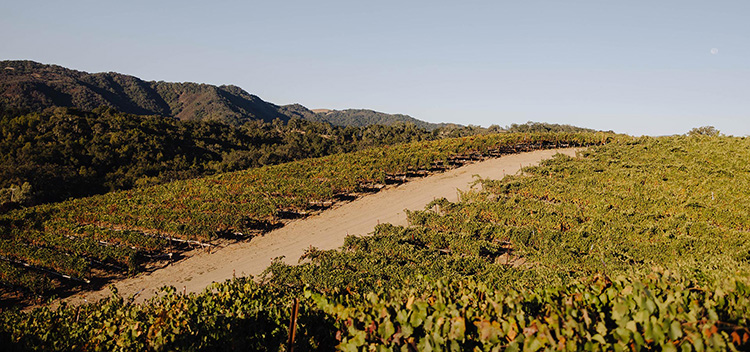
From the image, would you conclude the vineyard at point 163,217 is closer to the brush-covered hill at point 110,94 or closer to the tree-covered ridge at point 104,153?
the tree-covered ridge at point 104,153

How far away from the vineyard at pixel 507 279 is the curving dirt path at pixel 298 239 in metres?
1.37

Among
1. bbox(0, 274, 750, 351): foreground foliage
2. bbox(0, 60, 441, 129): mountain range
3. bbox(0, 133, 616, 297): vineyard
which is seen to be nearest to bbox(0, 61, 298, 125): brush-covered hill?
bbox(0, 60, 441, 129): mountain range

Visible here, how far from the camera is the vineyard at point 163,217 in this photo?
49.3 ft

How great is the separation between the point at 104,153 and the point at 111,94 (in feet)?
353

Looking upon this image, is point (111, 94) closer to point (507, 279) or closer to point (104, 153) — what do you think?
point (104, 153)

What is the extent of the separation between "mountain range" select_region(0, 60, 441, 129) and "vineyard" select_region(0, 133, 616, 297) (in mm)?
65036

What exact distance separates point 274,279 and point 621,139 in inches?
1703

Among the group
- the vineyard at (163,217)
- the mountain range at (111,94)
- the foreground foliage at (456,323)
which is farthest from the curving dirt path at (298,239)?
the mountain range at (111,94)

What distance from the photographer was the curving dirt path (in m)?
15.3

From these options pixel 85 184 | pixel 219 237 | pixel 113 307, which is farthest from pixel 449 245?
pixel 85 184

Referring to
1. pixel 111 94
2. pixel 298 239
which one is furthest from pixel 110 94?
pixel 298 239

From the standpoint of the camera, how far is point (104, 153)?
42.4 m

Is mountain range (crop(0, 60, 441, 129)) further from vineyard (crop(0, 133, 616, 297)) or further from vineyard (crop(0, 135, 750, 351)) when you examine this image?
vineyard (crop(0, 135, 750, 351))

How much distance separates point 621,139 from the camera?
A: 39812 mm
